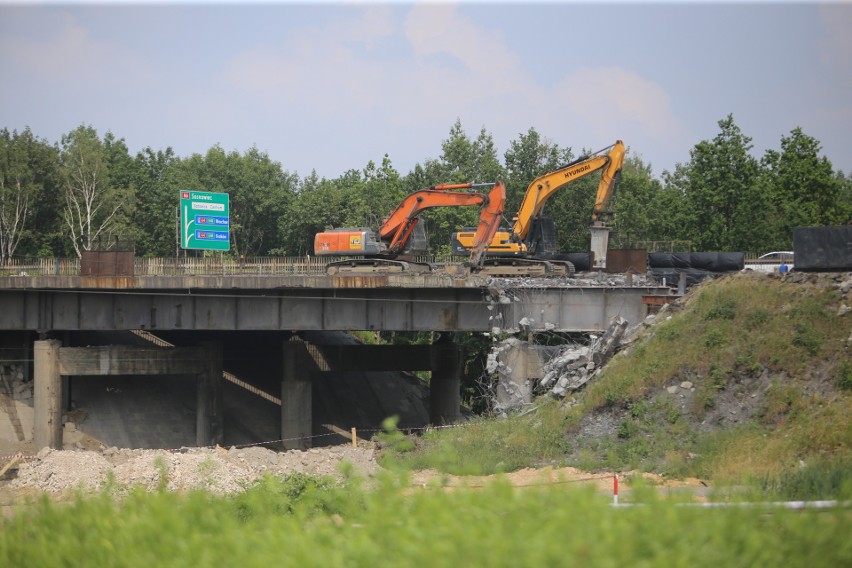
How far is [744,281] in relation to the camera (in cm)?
2862

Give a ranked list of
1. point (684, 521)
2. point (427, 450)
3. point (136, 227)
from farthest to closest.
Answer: point (136, 227) < point (427, 450) < point (684, 521)

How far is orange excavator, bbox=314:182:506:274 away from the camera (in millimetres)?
40125

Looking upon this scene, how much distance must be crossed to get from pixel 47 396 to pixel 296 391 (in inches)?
394

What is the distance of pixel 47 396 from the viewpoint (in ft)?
120

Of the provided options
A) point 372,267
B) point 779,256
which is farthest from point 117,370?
point 779,256

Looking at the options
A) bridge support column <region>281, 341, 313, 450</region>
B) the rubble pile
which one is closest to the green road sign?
bridge support column <region>281, 341, 313, 450</region>

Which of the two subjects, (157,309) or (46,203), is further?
(46,203)

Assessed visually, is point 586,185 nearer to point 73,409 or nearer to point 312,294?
Answer: point 312,294

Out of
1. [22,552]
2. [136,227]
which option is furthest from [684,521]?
[136,227]

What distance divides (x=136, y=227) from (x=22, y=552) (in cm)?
7617

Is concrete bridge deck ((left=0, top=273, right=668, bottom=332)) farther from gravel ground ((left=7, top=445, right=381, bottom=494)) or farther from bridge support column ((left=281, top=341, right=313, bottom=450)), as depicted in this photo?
gravel ground ((left=7, top=445, right=381, bottom=494))

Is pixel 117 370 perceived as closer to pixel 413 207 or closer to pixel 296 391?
pixel 296 391

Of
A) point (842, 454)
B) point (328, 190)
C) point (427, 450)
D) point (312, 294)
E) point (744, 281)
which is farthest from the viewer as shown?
point (328, 190)

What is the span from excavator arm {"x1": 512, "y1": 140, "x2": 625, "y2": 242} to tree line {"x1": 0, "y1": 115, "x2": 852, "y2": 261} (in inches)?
589
